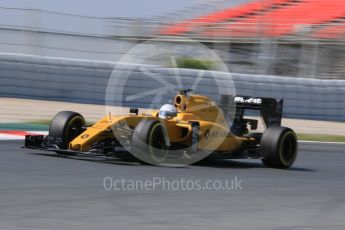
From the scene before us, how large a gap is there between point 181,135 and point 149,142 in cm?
75

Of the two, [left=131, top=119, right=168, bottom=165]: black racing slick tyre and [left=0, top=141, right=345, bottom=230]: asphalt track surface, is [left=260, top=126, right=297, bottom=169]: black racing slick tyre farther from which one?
[left=131, top=119, right=168, bottom=165]: black racing slick tyre

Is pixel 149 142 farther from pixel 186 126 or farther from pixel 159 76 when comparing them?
pixel 159 76

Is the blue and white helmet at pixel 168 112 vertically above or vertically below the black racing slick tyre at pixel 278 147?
above

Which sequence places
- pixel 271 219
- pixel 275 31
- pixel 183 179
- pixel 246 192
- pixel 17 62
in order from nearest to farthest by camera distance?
pixel 271 219, pixel 246 192, pixel 183 179, pixel 17 62, pixel 275 31

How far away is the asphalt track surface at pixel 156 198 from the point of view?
6008 millimetres

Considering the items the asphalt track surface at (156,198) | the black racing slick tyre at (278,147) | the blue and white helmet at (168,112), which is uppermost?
the blue and white helmet at (168,112)

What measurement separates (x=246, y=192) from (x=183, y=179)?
2.72ft

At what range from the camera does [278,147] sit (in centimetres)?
1008

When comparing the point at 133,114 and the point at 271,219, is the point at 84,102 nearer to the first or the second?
the point at 133,114

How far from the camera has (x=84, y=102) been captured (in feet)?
59.3

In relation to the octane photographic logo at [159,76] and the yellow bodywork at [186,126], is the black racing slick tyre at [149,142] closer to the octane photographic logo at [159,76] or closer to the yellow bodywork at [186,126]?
the yellow bodywork at [186,126]

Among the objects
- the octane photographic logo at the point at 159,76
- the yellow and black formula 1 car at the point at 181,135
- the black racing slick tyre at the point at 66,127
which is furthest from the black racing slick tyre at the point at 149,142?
the octane photographic logo at the point at 159,76

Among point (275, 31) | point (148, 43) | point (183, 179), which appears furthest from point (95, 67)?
point (183, 179)

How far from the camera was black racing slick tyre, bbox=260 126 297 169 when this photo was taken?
33.0 ft
